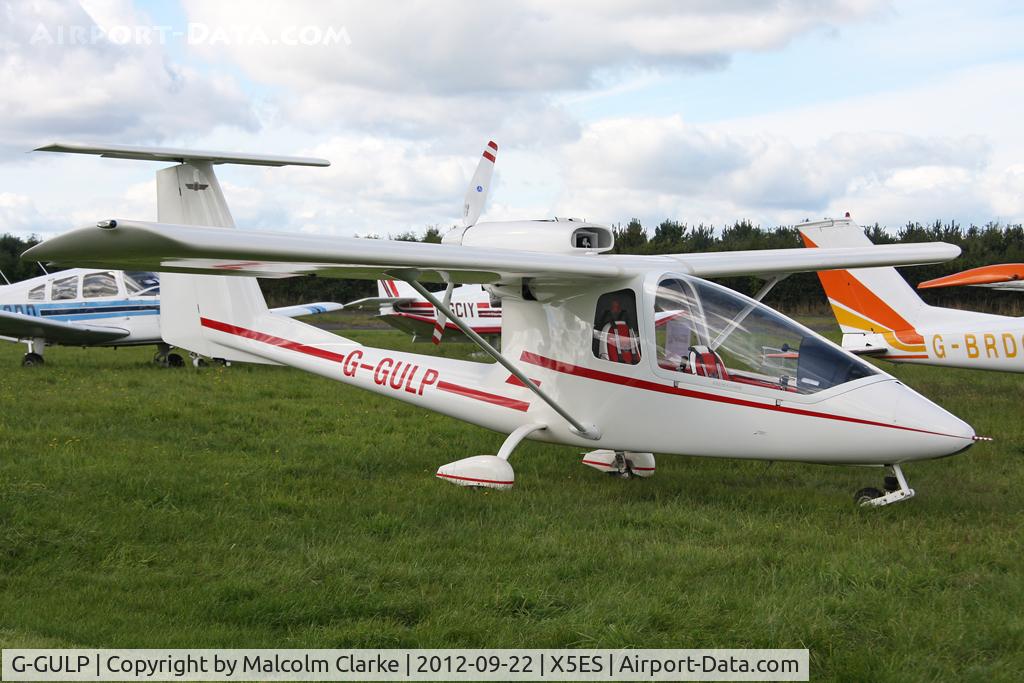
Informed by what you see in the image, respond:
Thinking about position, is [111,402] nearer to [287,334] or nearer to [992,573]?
[287,334]

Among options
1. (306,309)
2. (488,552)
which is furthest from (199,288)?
(306,309)

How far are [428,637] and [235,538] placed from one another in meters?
2.20

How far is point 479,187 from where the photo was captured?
10.1 metres

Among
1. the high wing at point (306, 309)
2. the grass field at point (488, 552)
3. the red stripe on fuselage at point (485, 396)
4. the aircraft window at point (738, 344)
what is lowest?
the grass field at point (488, 552)

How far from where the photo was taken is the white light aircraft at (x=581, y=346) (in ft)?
20.5

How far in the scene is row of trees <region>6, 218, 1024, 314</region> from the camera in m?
32.1

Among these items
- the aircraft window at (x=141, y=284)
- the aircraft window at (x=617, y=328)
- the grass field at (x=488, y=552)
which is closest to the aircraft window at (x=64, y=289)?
the aircraft window at (x=141, y=284)

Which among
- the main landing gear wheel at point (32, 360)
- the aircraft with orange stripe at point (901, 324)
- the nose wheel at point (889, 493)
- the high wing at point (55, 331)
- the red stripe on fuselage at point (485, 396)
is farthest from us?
the main landing gear wheel at point (32, 360)

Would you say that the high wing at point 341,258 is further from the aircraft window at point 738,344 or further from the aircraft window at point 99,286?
the aircraft window at point 99,286

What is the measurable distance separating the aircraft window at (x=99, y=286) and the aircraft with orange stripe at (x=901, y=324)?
513 inches

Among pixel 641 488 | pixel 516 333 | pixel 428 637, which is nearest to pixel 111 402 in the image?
pixel 516 333

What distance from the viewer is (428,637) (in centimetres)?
430

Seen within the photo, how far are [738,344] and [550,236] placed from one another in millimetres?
2286

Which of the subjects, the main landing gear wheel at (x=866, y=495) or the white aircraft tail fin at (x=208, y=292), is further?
the white aircraft tail fin at (x=208, y=292)
